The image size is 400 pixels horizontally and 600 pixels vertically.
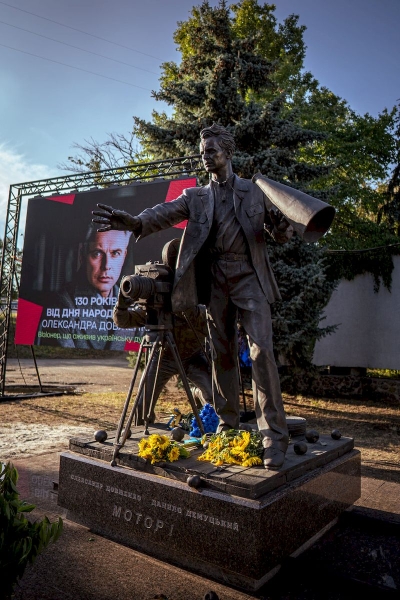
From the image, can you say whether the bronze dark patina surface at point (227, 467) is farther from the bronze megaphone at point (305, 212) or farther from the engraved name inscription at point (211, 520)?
the bronze megaphone at point (305, 212)

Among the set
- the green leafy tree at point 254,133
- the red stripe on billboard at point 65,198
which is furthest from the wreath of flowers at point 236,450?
the red stripe on billboard at point 65,198

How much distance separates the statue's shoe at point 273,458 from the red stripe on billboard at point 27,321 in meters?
8.82

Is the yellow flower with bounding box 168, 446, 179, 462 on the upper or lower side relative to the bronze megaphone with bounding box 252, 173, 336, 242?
lower

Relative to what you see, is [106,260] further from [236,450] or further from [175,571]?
[175,571]

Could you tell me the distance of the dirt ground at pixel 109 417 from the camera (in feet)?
22.6

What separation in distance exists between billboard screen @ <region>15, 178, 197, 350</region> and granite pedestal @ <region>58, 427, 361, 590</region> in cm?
591

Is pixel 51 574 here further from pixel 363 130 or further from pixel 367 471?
pixel 363 130

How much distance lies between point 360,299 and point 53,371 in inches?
434

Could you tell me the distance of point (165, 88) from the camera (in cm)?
1170

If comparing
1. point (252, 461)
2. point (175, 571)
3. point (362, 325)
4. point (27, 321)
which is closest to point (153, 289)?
point (252, 461)

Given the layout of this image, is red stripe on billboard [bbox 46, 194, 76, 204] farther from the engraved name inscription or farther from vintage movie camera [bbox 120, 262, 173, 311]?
the engraved name inscription

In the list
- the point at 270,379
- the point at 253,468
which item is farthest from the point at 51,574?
the point at 270,379

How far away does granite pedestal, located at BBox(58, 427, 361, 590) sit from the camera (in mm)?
3064

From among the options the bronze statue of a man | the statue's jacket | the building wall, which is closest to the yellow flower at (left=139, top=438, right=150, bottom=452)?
the bronze statue of a man
